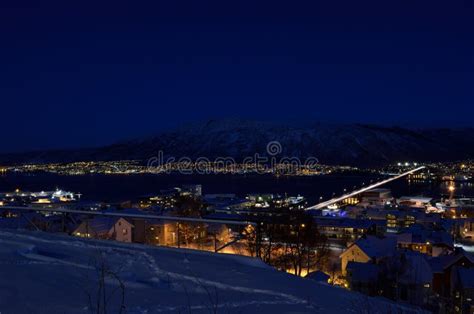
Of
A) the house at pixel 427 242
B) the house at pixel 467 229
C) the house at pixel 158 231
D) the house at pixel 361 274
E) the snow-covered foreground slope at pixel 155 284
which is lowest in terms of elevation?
the house at pixel 467 229

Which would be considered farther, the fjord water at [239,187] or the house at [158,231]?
the fjord water at [239,187]

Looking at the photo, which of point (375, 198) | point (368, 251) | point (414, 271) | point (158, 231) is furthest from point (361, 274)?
point (375, 198)

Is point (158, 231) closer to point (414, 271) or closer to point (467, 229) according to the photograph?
point (414, 271)

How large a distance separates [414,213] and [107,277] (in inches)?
1213

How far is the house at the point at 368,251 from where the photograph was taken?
1525 cm

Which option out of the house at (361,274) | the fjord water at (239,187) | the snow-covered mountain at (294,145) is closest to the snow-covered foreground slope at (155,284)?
the house at (361,274)

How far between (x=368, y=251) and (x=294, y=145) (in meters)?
146

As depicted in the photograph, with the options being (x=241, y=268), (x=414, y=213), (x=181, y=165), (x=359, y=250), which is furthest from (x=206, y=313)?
(x=181, y=165)

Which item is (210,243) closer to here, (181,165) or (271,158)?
(181,165)

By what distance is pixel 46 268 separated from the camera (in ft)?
8.70

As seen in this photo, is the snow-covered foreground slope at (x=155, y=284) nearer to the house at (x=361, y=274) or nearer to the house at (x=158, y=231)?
the house at (x=158, y=231)

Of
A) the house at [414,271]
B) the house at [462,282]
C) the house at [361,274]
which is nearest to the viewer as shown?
the house at [414,271]

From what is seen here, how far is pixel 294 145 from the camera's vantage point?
160 meters

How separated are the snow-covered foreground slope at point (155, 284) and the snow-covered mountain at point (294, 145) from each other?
130m
